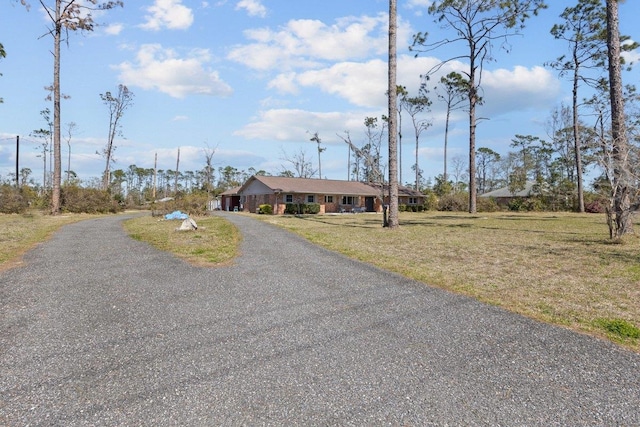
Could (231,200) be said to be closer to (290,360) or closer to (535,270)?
(535,270)

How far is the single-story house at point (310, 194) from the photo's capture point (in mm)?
32312

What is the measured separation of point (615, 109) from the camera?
11.3 metres

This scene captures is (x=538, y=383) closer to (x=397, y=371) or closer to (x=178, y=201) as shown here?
(x=397, y=371)

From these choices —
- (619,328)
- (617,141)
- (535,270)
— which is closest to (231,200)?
(617,141)

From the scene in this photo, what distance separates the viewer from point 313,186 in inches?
1391

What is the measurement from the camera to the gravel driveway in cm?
244

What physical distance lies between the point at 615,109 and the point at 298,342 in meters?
13.0

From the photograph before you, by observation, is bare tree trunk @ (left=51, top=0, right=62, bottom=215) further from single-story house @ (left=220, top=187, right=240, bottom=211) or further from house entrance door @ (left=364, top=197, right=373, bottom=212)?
house entrance door @ (left=364, top=197, right=373, bottom=212)

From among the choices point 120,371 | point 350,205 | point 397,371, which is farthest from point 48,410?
point 350,205

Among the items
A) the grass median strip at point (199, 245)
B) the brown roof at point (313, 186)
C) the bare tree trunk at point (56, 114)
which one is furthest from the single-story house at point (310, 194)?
the grass median strip at point (199, 245)

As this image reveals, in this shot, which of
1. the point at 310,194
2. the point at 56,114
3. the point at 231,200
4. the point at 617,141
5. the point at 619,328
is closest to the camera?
the point at 619,328

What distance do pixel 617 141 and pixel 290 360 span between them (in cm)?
1180

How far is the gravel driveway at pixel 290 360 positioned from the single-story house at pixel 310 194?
86.8ft

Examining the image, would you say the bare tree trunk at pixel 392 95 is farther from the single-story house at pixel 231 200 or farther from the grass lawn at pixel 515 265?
the single-story house at pixel 231 200
